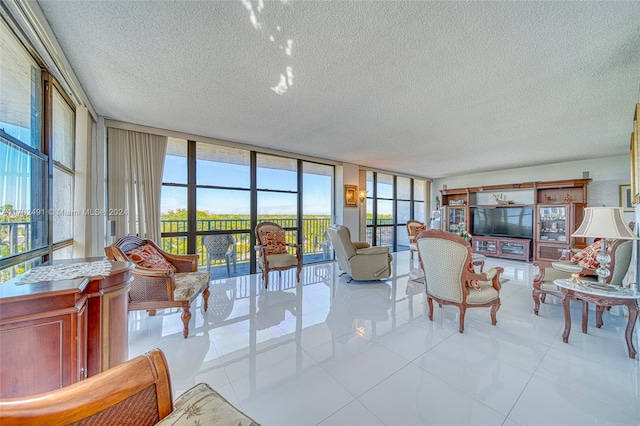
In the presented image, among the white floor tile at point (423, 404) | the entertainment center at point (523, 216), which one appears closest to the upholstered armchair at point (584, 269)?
the white floor tile at point (423, 404)

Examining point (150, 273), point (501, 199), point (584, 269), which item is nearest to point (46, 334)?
point (150, 273)

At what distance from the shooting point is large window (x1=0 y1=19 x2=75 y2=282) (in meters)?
1.50

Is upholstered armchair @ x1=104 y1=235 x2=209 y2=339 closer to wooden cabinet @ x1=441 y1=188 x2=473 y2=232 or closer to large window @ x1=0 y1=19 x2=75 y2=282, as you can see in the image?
large window @ x1=0 y1=19 x2=75 y2=282

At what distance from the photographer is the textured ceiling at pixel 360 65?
5.07 feet

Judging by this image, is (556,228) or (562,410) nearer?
(562,410)

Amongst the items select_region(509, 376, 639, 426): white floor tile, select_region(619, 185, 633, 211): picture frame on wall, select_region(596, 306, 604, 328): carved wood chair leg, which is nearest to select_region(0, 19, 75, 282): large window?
select_region(509, 376, 639, 426): white floor tile

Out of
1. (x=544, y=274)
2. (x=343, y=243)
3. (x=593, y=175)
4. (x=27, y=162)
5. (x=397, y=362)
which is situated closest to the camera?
(x=27, y=162)

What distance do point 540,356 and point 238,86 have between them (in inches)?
142

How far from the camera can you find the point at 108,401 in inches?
26.4

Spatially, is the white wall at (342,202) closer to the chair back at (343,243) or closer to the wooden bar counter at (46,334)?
the chair back at (343,243)

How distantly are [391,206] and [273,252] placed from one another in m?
4.38

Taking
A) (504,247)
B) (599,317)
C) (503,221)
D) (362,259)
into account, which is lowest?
(599,317)

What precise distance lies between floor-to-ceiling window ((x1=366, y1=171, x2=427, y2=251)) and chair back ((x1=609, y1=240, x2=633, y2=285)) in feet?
14.8

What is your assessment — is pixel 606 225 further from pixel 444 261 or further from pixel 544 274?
pixel 444 261
